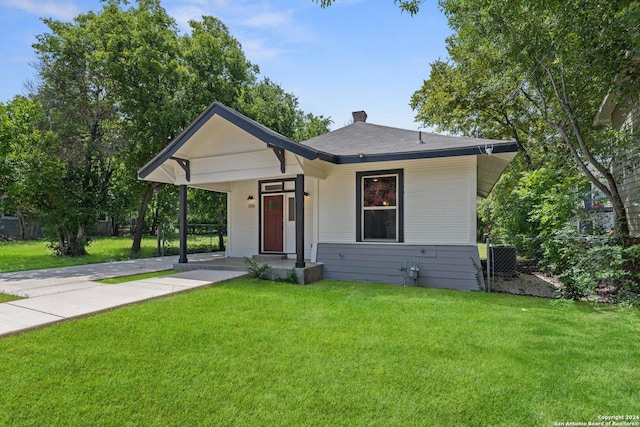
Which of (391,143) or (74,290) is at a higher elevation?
(391,143)

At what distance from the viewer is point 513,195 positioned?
10.9m

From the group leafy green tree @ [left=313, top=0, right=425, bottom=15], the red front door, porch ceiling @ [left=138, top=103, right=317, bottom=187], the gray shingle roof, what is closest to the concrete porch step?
the red front door

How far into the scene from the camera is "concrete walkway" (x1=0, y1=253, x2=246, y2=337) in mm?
4379

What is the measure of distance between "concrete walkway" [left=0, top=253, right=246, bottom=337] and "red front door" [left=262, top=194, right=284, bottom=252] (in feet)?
7.08

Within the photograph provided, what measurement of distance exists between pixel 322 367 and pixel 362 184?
5577mm

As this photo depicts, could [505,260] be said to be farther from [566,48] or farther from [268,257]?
[268,257]

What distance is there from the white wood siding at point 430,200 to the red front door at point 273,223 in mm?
2008

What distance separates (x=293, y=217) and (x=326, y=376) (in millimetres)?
6755

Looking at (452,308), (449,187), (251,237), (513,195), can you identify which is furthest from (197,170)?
(513,195)

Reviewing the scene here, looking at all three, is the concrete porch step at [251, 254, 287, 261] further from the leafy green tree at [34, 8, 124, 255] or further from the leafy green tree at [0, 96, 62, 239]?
the leafy green tree at [0, 96, 62, 239]

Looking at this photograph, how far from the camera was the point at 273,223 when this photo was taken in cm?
983

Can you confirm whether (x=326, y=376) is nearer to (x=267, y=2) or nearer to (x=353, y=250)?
(x=353, y=250)

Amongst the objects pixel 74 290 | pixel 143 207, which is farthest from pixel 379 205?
pixel 143 207

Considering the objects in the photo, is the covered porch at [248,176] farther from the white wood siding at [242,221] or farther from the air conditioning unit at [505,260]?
the air conditioning unit at [505,260]
